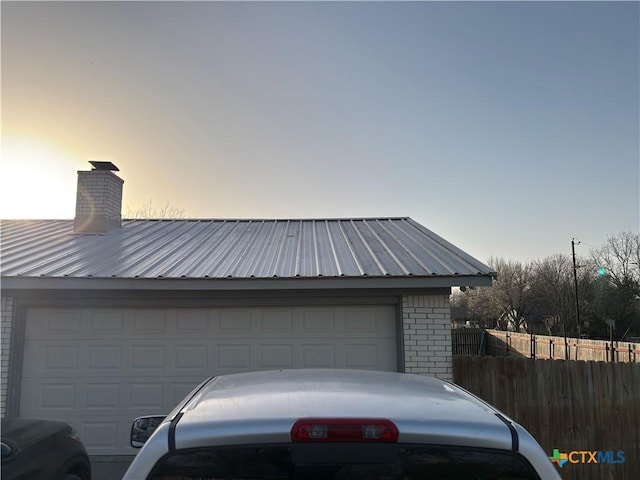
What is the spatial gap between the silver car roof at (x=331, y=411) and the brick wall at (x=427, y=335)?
5.07 meters

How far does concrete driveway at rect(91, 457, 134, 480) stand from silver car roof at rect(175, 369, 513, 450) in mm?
5586

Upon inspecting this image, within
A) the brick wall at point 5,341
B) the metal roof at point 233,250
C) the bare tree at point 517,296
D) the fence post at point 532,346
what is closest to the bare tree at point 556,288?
the bare tree at point 517,296

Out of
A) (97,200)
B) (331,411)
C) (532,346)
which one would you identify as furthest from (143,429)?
(532,346)

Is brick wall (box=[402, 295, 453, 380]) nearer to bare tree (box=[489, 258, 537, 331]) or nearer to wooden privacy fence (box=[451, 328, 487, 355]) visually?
wooden privacy fence (box=[451, 328, 487, 355])

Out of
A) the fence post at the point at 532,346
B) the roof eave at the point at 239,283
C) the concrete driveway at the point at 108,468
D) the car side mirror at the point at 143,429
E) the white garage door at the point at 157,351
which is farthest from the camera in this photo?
the fence post at the point at 532,346

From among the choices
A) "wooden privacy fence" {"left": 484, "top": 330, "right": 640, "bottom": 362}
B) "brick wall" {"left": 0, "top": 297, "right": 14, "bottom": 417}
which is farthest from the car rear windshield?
"wooden privacy fence" {"left": 484, "top": 330, "right": 640, "bottom": 362}

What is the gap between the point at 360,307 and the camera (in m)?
7.43

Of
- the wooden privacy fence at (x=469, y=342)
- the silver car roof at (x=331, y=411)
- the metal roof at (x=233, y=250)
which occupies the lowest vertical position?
the wooden privacy fence at (x=469, y=342)

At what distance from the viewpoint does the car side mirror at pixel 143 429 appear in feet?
9.32

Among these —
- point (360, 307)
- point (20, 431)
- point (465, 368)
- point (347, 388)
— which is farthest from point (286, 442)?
point (465, 368)

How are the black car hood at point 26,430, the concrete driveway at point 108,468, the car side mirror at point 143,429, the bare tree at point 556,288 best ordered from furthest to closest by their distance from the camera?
the bare tree at point 556,288, the concrete driveway at point 108,468, the black car hood at point 26,430, the car side mirror at point 143,429

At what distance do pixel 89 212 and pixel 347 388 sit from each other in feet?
32.0

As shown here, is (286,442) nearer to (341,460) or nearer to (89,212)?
(341,460)

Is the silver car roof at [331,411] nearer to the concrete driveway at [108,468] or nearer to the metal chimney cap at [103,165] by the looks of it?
the concrete driveway at [108,468]
